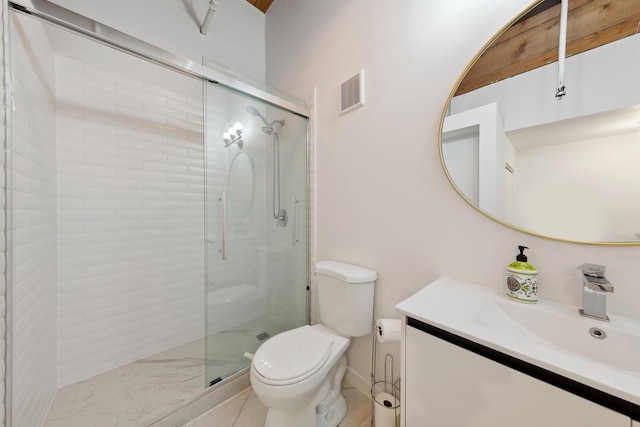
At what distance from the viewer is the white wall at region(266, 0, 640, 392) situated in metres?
0.89

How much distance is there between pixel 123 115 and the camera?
1.67m

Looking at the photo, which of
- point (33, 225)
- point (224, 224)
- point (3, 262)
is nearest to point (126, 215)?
point (33, 225)

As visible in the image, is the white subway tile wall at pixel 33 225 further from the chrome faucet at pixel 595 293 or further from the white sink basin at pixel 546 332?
the chrome faucet at pixel 595 293

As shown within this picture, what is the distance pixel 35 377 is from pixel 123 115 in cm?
158

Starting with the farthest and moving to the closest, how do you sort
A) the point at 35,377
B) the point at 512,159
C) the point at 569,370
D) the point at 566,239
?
the point at 35,377 < the point at 512,159 < the point at 566,239 < the point at 569,370

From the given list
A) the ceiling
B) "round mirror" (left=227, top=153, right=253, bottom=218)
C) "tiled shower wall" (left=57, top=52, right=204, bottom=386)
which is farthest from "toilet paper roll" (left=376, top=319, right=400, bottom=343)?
the ceiling

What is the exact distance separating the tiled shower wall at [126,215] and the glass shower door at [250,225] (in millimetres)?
572

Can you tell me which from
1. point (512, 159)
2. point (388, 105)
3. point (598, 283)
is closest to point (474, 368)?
point (598, 283)

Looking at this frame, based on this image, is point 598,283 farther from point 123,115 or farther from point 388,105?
point 123,115

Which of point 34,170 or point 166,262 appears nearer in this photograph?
point 34,170

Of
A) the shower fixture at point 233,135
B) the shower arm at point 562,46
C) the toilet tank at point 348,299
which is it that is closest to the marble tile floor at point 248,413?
the toilet tank at point 348,299

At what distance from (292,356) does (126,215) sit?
153 centimetres

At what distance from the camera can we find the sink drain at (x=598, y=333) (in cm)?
66

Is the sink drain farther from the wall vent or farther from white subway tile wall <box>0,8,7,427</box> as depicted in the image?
white subway tile wall <box>0,8,7,427</box>
